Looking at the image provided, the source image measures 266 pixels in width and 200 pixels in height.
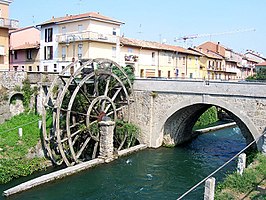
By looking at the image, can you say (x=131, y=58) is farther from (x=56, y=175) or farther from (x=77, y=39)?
(x=56, y=175)

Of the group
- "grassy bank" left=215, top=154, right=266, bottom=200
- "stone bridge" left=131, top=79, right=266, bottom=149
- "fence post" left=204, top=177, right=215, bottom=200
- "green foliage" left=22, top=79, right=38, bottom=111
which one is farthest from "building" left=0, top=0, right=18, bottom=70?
"fence post" left=204, top=177, right=215, bottom=200

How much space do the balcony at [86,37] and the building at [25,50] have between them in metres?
3.69

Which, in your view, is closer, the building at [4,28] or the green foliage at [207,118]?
the building at [4,28]

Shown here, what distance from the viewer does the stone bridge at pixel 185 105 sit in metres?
16.4

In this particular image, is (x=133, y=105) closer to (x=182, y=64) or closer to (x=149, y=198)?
(x=149, y=198)

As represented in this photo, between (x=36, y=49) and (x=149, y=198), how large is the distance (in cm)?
2070

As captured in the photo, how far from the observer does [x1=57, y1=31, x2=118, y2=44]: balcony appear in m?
25.2

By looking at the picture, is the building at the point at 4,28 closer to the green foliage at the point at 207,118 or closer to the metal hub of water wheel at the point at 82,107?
the metal hub of water wheel at the point at 82,107

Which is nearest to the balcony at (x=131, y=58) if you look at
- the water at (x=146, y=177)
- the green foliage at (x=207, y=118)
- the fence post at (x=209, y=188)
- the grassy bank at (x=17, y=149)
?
the green foliage at (x=207, y=118)

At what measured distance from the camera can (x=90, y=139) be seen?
17.2 metres

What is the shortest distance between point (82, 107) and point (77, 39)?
382 inches

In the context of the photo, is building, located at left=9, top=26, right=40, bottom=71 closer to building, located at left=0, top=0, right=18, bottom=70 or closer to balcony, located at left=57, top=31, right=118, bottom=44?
balcony, located at left=57, top=31, right=118, bottom=44

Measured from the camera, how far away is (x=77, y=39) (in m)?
25.7

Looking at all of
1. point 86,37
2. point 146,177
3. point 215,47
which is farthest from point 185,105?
point 215,47
